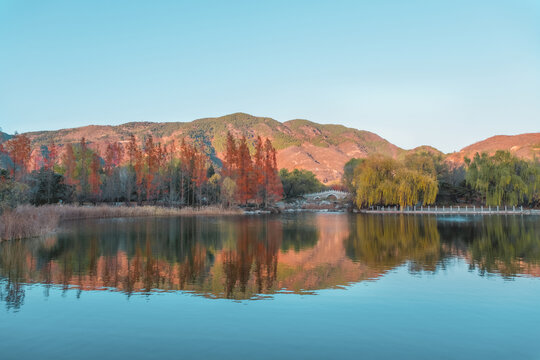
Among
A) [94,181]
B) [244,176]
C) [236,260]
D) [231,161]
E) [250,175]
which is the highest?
[231,161]

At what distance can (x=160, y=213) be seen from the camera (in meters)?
56.8

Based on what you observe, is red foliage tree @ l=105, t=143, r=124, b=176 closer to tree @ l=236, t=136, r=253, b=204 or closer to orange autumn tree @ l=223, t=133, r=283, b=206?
orange autumn tree @ l=223, t=133, r=283, b=206

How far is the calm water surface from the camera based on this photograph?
8.46 metres

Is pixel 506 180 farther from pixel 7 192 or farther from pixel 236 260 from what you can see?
pixel 7 192

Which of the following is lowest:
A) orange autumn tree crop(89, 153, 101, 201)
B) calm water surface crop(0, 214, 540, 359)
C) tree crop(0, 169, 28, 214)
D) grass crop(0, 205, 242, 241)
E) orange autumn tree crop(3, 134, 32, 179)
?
calm water surface crop(0, 214, 540, 359)

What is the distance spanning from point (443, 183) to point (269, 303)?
71.2 meters

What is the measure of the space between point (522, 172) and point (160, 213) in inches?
2089

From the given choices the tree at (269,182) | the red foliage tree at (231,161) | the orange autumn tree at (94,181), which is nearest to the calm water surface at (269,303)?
→ the orange autumn tree at (94,181)

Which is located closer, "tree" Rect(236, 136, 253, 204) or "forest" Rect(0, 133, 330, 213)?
"forest" Rect(0, 133, 330, 213)

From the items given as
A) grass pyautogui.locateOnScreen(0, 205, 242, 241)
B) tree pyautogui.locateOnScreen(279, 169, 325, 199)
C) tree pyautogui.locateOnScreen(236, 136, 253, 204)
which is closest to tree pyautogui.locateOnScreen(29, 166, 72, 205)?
grass pyautogui.locateOnScreen(0, 205, 242, 241)

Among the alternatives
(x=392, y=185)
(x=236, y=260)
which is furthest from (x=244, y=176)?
(x=236, y=260)

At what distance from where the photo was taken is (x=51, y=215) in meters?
34.2

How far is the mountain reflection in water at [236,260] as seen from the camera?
14.1 metres

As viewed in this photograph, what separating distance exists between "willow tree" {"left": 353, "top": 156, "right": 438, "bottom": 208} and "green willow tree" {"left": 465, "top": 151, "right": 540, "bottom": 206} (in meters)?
6.65
